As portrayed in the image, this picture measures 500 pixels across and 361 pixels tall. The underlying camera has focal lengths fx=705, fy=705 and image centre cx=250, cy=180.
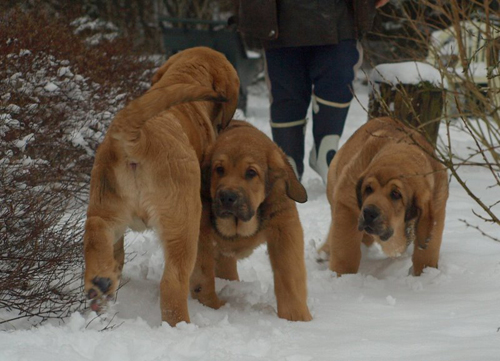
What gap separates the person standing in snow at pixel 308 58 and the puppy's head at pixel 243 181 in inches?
93.3

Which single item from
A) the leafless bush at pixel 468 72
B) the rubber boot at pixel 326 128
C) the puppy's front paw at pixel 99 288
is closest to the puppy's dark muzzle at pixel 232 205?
the puppy's front paw at pixel 99 288

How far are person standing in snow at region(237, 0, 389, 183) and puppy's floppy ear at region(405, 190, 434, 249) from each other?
2004 millimetres

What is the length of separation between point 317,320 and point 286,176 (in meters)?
0.84

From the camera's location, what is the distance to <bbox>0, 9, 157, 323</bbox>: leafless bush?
3.44 metres

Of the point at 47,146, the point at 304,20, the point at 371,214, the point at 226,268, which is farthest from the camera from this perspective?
the point at 304,20

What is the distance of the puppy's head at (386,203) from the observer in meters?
4.40

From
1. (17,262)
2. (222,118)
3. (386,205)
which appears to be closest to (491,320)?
(386,205)

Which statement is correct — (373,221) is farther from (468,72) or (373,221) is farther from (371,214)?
(468,72)

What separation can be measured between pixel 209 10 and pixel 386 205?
12943 mm

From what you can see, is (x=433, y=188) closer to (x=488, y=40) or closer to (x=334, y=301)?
(x=334, y=301)

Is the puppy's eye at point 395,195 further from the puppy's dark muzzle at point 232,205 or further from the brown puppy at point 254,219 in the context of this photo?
the puppy's dark muzzle at point 232,205

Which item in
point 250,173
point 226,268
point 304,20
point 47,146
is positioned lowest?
point 226,268

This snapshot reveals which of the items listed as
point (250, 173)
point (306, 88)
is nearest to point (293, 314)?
point (250, 173)

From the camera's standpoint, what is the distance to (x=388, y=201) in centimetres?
445
